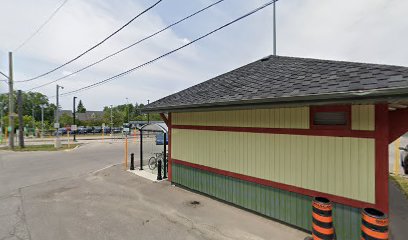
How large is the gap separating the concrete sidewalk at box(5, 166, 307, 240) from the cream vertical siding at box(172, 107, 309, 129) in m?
2.62

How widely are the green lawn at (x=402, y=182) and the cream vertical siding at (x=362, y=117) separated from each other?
6.11 metres

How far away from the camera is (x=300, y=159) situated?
5.48m

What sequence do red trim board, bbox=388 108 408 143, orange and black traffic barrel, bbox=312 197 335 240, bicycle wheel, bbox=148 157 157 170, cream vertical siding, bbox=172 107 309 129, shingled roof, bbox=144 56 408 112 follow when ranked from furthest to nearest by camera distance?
bicycle wheel, bbox=148 157 157 170 → cream vertical siding, bbox=172 107 309 129 → red trim board, bbox=388 108 408 143 → orange and black traffic barrel, bbox=312 197 335 240 → shingled roof, bbox=144 56 408 112

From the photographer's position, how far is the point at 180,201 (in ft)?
24.8

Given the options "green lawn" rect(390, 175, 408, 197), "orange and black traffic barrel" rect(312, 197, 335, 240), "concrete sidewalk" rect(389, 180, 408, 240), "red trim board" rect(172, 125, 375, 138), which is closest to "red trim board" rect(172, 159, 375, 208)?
"orange and black traffic barrel" rect(312, 197, 335, 240)

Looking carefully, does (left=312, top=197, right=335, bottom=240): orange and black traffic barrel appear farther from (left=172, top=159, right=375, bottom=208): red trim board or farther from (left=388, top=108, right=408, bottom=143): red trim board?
(left=388, top=108, right=408, bottom=143): red trim board

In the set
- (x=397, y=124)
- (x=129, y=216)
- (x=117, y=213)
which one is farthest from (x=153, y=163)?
(x=397, y=124)

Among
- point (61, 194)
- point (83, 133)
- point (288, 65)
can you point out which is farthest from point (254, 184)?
point (83, 133)

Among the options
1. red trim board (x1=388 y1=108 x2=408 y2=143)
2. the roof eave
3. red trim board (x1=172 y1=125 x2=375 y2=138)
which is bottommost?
red trim board (x1=172 y1=125 x2=375 y2=138)

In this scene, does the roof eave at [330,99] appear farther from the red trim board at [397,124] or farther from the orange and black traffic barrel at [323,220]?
the orange and black traffic barrel at [323,220]

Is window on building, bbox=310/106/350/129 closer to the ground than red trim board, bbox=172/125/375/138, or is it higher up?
higher up

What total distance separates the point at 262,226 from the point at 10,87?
28380 mm

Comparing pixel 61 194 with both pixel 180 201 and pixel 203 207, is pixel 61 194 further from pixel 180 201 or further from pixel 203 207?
pixel 203 207

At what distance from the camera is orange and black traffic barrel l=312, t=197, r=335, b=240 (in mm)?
4395
